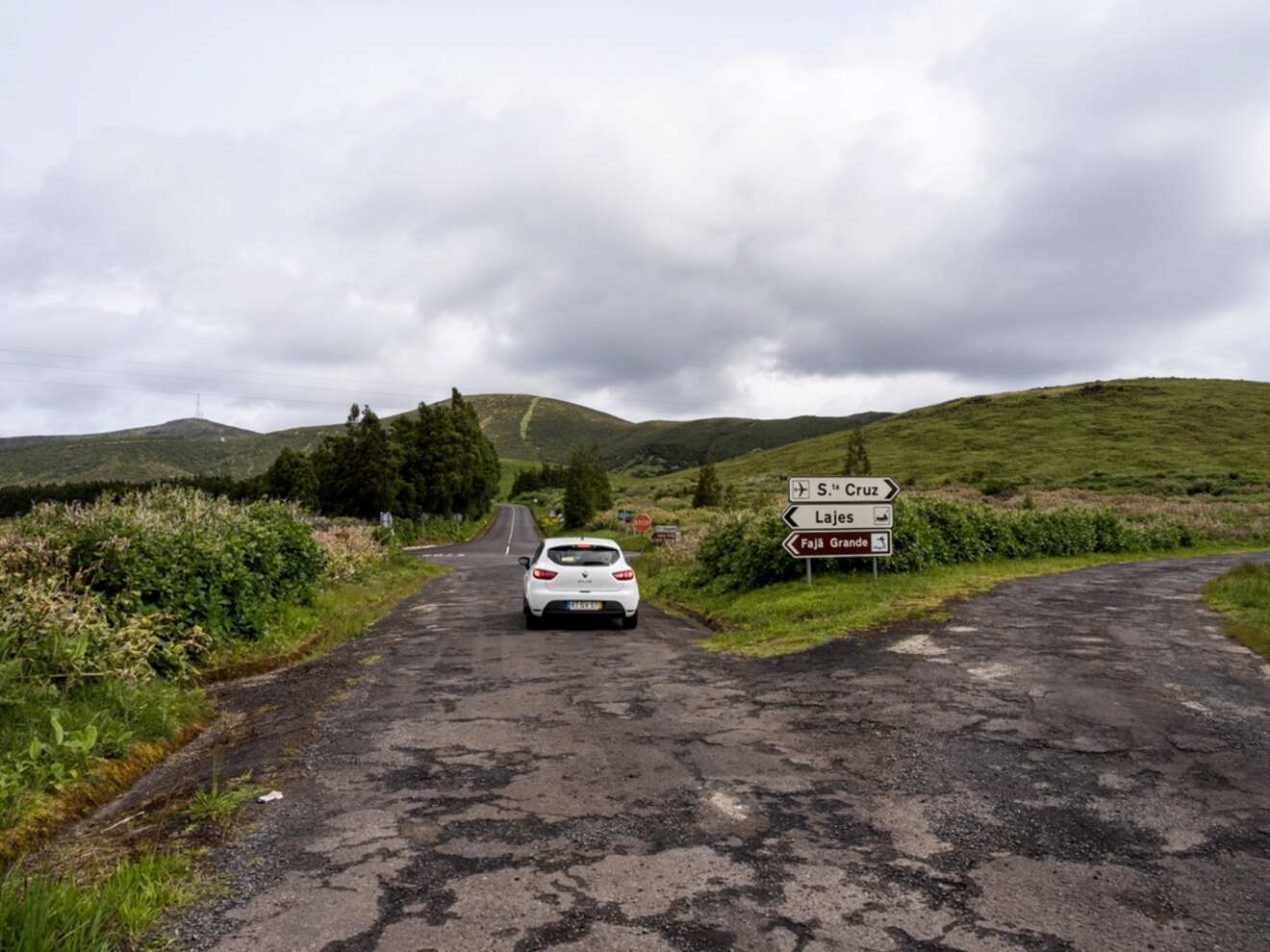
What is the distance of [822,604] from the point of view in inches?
555

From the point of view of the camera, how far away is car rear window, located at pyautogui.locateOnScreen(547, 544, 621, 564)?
14.1 meters

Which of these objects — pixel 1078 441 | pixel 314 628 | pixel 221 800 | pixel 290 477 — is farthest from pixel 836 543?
pixel 1078 441

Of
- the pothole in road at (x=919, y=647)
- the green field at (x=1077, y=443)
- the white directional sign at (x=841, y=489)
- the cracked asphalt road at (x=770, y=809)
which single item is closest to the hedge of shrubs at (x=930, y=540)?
the white directional sign at (x=841, y=489)

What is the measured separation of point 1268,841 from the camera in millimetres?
4465

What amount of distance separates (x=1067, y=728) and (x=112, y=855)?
6.93 m

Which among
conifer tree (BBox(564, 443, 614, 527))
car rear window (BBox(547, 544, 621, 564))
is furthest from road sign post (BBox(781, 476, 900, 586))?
conifer tree (BBox(564, 443, 614, 527))

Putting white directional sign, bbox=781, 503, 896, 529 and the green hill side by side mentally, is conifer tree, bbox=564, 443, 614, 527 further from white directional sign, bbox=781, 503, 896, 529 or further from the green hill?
white directional sign, bbox=781, 503, 896, 529

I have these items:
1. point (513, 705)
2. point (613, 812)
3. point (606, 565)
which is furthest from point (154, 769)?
point (606, 565)

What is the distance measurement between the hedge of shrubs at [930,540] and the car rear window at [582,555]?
445 cm

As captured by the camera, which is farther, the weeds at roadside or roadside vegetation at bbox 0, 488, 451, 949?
the weeds at roadside

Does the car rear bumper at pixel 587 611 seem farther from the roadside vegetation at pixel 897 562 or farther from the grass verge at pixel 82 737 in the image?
the grass verge at pixel 82 737

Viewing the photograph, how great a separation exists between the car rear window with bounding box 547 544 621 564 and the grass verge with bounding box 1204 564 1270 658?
934 cm

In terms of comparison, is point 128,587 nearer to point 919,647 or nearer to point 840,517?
point 919,647

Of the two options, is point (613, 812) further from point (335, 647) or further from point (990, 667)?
point (335, 647)
